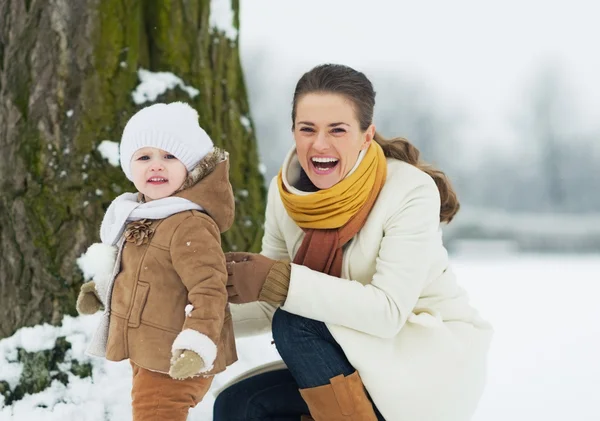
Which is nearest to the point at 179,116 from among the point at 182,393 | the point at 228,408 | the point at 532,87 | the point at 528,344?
the point at 182,393

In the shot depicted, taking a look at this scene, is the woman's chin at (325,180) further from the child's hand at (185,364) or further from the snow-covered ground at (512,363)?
the snow-covered ground at (512,363)

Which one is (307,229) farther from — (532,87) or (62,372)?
(532,87)

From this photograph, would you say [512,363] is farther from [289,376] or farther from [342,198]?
[342,198]

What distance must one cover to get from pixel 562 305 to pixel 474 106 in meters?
6.91

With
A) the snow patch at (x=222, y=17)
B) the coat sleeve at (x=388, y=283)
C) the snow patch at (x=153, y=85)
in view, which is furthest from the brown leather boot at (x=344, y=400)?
the snow patch at (x=222, y=17)

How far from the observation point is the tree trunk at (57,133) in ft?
8.39

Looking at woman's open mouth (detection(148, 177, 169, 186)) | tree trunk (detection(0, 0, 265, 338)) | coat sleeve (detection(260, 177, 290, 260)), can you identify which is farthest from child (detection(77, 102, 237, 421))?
tree trunk (detection(0, 0, 265, 338))

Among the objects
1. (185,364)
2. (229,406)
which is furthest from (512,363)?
(185,364)

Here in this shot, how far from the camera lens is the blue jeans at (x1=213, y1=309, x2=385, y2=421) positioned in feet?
6.13

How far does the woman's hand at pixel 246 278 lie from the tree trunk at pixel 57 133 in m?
0.96

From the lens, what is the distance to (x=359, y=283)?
184 cm

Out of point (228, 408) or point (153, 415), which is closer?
point (153, 415)

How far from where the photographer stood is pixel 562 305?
5.00 metres

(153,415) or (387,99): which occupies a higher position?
(387,99)
